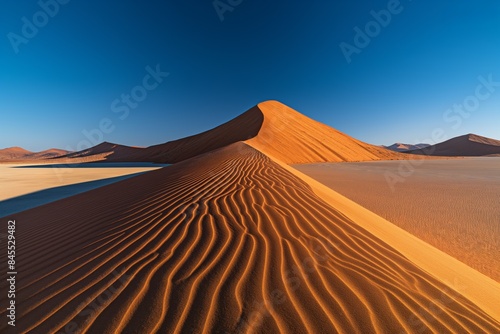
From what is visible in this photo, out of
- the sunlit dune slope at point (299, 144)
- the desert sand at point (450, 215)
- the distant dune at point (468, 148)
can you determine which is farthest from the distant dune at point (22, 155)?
the distant dune at point (468, 148)

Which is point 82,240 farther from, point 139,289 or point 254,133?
point 254,133

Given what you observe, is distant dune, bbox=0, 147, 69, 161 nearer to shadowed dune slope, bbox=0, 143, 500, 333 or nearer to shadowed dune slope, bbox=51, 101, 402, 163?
shadowed dune slope, bbox=51, 101, 402, 163

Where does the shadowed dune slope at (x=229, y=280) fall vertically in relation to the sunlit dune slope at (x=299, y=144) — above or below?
below

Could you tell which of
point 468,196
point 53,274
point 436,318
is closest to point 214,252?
point 53,274

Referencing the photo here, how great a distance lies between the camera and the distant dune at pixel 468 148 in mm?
54666

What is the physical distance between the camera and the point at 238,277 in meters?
1.91

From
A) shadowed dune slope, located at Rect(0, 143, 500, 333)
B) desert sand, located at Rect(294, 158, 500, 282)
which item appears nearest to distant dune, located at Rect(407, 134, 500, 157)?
desert sand, located at Rect(294, 158, 500, 282)

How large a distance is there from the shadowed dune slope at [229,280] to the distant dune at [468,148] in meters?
66.6

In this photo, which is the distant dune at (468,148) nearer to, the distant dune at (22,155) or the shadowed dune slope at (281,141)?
the shadowed dune slope at (281,141)

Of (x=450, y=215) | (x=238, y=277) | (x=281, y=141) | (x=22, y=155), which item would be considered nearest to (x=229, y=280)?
(x=238, y=277)

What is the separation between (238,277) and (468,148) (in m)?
80.6

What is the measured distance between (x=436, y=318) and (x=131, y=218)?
3719 millimetres

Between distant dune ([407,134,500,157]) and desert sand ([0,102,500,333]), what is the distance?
6620cm

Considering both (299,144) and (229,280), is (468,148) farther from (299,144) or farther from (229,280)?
(229,280)
